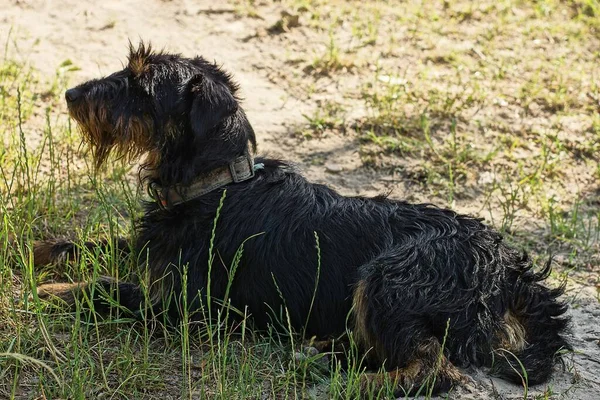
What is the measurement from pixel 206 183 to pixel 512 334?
6.44 ft

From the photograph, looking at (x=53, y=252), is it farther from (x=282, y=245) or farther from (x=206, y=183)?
(x=282, y=245)

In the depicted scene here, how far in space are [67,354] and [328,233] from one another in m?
1.62

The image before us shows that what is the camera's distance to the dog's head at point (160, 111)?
16.1 feet

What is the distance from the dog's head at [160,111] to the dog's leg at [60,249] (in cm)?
78

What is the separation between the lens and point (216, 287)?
197 inches

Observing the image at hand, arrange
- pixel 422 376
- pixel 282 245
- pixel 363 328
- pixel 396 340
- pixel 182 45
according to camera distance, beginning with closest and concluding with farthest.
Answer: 1. pixel 422 376
2. pixel 396 340
3. pixel 363 328
4. pixel 282 245
5. pixel 182 45

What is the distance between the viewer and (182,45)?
8883 millimetres

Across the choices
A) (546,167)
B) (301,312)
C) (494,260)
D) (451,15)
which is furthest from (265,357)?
(451,15)

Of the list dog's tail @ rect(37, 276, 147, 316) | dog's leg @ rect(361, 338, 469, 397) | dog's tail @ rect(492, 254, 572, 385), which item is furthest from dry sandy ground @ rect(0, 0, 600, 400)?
dog's tail @ rect(37, 276, 147, 316)

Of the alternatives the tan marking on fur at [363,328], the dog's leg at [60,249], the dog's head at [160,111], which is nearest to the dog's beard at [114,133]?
the dog's head at [160,111]

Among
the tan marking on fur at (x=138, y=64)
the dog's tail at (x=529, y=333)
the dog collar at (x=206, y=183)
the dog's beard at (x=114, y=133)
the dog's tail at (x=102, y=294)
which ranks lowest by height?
the dog's tail at (x=529, y=333)

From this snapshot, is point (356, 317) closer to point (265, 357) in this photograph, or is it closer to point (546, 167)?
point (265, 357)

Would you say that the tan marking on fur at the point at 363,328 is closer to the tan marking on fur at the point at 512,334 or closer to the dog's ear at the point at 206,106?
the tan marking on fur at the point at 512,334

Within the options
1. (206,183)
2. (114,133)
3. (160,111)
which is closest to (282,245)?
(206,183)
